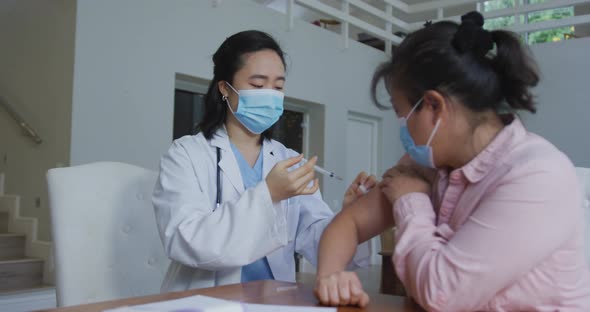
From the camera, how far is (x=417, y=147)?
38.4 inches

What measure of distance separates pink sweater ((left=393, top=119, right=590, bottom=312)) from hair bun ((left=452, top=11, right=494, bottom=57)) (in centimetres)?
15

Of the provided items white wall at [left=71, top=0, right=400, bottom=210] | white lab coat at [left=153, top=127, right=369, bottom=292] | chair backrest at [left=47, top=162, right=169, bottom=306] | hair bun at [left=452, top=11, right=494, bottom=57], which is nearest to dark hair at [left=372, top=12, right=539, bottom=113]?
hair bun at [left=452, top=11, right=494, bottom=57]

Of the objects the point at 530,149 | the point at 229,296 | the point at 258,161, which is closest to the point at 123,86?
the point at 258,161

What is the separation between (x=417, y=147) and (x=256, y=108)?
2.58ft

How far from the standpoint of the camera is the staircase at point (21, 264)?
127 inches

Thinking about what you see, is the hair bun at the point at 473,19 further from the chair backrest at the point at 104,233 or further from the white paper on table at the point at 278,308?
the chair backrest at the point at 104,233

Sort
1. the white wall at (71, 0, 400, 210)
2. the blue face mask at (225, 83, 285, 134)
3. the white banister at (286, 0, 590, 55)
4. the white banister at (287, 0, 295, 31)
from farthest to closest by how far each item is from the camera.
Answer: the white banister at (286, 0, 590, 55)
the white banister at (287, 0, 295, 31)
the white wall at (71, 0, 400, 210)
the blue face mask at (225, 83, 285, 134)

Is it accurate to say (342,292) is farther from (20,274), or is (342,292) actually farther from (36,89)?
(36,89)

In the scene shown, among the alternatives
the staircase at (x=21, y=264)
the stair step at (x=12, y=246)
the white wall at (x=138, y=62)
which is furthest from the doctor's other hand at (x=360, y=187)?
the stair step at (x=12, y=246)

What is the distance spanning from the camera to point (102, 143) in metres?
3.27

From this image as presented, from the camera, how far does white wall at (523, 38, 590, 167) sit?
518 centimetres

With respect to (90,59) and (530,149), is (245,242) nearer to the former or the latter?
(530,149)

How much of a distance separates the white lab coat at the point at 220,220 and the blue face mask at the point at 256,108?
8 cm

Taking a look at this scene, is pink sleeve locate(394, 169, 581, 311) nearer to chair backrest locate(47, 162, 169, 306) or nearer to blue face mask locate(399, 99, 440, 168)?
blue face mask locate(399, 99, 440, 168)
